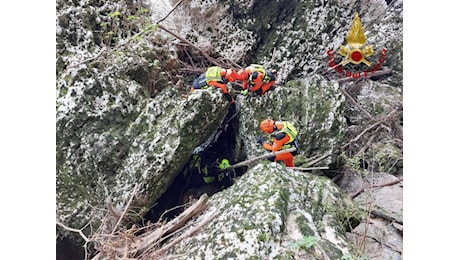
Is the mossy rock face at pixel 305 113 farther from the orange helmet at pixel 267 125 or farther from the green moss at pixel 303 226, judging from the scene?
the green moss at pixel 303 226

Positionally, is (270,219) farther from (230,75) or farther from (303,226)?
(230,75)

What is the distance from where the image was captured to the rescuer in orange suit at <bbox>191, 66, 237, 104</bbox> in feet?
7.00

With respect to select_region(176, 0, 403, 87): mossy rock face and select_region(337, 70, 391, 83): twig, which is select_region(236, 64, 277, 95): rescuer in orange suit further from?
select_region(337, 70, 391, 83): twig

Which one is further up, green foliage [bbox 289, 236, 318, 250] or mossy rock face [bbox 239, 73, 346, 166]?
mossy rock face [bbox 239, 73, 346, 166]

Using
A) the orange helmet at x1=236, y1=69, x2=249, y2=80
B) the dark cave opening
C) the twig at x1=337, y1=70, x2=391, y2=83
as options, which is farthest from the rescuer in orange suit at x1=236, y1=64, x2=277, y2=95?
the twig at x1=337, y1=70, x2=391, y2=83

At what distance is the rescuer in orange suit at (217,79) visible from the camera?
213 centimetres

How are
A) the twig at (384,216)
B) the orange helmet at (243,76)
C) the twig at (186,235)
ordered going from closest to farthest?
the twig at (186,235), the twig at (384,216), the orange helmet at (243,76)

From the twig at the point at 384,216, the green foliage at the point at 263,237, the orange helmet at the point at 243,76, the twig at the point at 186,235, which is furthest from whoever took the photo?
the orange helmet at the point at 243,76

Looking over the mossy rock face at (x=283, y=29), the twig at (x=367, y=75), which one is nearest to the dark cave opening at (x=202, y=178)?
the mossy rock face at (x=283, y=29)

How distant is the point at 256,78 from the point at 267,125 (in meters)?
0.30

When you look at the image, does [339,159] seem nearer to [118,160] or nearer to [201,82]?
[201,82]

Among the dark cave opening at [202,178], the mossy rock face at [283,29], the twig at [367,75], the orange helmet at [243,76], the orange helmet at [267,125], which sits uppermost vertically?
the mossy rock face at [283,29]

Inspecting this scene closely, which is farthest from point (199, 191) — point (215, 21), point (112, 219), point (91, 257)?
point (215, 21)

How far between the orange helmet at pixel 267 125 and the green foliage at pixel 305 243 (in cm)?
67
